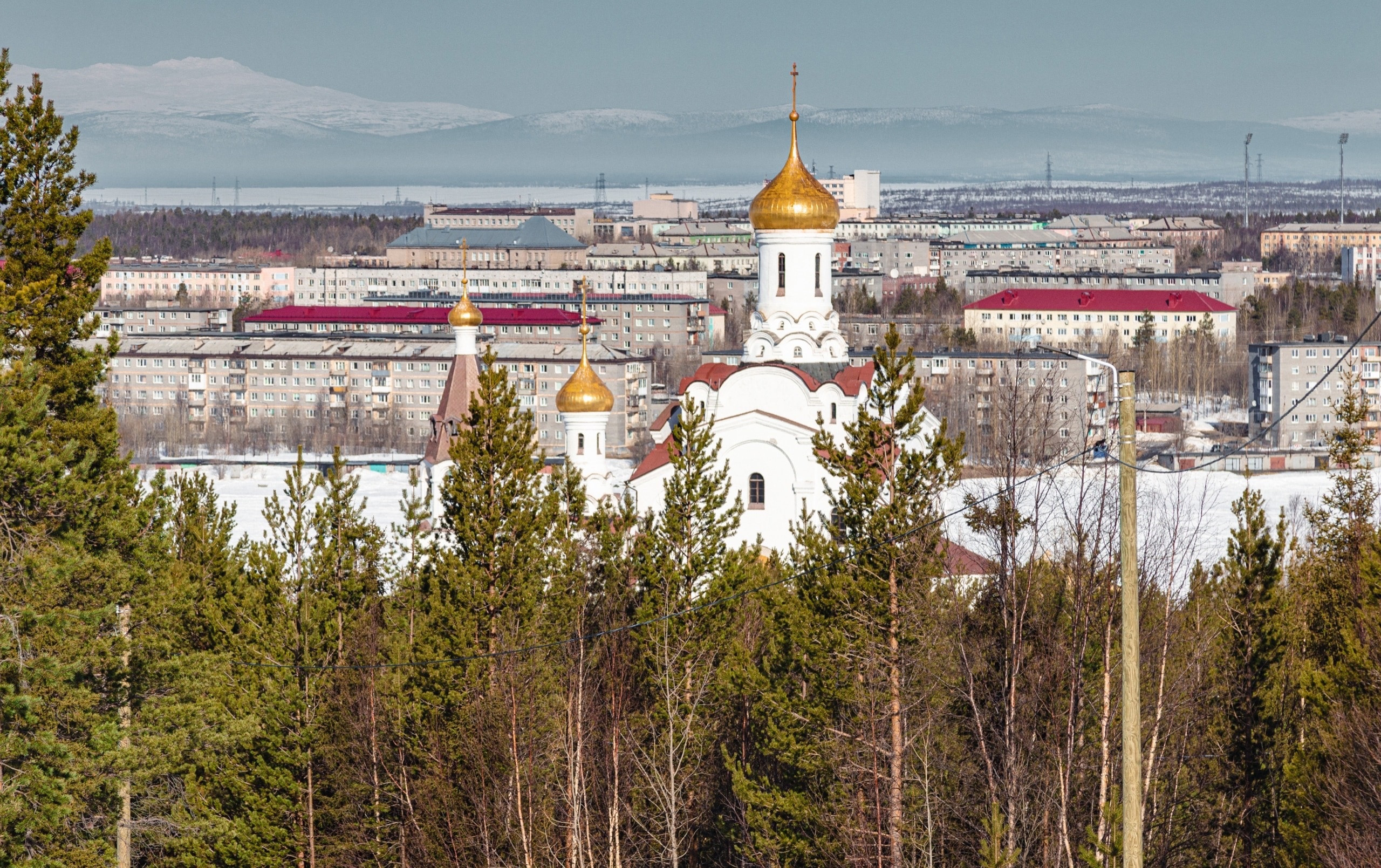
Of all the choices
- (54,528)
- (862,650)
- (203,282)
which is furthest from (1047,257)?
(54,528)

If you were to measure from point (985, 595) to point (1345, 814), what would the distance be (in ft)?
13.1

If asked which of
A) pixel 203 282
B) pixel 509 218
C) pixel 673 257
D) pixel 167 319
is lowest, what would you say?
pixel 167 319

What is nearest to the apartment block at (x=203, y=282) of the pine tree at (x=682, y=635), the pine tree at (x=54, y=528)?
the pine tree at (x=682, y=635)

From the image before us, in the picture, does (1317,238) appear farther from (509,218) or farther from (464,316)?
(464,316)

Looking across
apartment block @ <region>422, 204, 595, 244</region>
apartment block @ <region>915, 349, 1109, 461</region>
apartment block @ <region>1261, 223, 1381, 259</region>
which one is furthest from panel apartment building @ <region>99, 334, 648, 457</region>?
apartment block @ <region>1261, 223, 1381, 259</region>

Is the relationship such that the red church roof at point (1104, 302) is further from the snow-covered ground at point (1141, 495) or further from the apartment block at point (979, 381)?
the snow-covered ground at point (1141, 495)

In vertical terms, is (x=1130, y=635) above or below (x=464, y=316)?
below

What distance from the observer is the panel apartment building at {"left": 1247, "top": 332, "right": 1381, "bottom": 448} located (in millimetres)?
64750

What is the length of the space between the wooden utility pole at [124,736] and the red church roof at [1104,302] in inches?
2935

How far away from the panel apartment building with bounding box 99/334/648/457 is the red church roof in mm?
21864

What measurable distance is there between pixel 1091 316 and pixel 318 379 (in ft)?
112

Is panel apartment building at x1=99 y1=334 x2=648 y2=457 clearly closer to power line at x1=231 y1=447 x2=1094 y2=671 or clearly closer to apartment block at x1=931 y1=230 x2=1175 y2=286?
power line at x1=231 y1=447 x2=1094 y2=671

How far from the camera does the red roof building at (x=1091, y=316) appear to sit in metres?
84.6

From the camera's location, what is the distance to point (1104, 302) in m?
86.2
